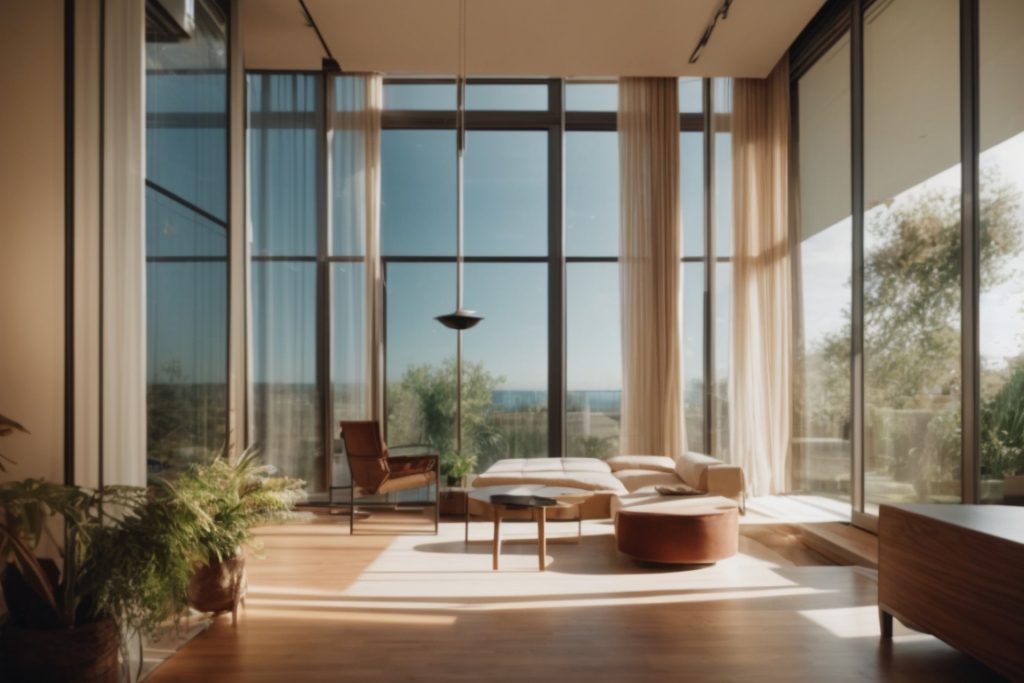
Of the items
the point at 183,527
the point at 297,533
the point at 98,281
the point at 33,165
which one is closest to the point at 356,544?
the point at 297,533

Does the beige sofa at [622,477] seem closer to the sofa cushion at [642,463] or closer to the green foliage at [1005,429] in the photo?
the sofa cushion at [642,463]

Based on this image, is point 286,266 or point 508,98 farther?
point 508,98

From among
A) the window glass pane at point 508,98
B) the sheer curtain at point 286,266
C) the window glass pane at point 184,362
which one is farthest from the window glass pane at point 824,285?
the window glass pane at point 184,362

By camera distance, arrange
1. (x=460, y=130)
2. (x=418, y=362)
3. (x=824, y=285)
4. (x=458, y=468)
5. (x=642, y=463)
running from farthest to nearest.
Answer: (x=418, y=362), (x=458, y=468), (x=642, y=463), (x=824, y=285), (x=460, y=130)

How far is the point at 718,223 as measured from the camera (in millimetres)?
7531

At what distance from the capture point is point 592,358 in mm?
7602

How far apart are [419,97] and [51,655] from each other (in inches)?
242

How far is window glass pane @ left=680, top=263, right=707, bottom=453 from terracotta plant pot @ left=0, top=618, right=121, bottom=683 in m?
5.91

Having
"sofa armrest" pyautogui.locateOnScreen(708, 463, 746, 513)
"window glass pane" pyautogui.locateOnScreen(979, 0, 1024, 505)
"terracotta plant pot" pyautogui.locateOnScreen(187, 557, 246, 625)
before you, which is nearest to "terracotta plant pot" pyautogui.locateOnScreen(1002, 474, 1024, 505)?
"window glass pane" pyautogui.locateOnScreen(979, 0, 1024, 505)

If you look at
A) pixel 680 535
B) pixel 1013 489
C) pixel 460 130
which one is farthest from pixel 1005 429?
pixel 460 130

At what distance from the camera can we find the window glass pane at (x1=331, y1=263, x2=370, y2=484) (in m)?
7.30

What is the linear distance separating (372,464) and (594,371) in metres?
2.66

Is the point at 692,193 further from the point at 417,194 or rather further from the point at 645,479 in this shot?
the point at 645,479

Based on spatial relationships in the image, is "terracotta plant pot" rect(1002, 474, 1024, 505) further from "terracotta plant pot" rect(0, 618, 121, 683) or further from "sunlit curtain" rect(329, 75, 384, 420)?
"sunlit curtain" rect(329, 75, 384, 420)
